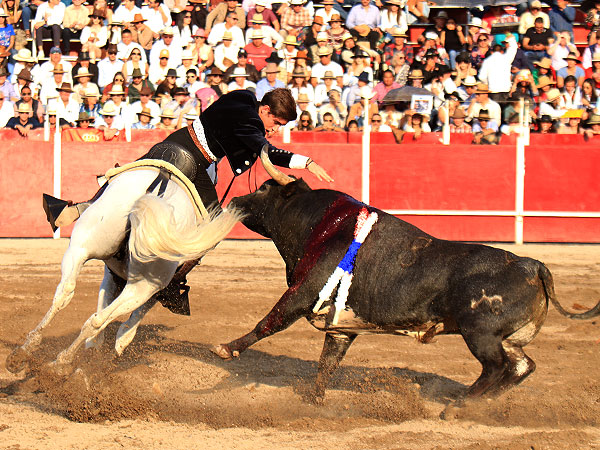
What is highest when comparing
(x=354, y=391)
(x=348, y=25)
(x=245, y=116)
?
(x=348, y=25)

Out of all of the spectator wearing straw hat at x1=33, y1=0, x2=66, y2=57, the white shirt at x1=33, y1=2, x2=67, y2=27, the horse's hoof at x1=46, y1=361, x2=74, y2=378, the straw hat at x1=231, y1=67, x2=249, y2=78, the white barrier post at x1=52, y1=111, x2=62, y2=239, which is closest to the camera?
the horse's hoof at x1=46, y1=361, x2=74, y2=378

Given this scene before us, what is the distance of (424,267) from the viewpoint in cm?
446

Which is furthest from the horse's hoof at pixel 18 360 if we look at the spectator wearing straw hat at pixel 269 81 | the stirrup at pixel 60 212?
the spectator wearing straw hat at pixel 269 81

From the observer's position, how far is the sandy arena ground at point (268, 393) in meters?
4.18

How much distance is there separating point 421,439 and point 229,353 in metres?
1.03

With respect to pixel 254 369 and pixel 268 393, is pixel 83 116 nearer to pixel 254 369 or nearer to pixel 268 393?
pixel 254 369

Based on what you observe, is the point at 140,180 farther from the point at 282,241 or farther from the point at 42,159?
the point at 42,159

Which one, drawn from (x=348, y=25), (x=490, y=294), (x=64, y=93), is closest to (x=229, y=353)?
(x=490, y=294)

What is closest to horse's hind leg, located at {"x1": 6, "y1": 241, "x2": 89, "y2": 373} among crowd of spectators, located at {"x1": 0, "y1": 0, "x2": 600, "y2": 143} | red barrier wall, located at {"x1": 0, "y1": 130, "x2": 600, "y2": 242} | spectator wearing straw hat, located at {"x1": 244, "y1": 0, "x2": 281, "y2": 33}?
red barrier wall, located at {"x1": 0, "y1": 130, "x2": 600, "y2": 242}

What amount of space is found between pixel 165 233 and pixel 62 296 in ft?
1.98

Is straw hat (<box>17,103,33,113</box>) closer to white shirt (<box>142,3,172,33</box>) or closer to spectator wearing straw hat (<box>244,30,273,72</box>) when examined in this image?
white shirt (<box>142,3,172,33</box>)

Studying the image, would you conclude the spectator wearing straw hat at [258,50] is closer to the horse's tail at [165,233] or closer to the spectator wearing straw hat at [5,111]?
the spectator wearing straw hat at [5,111]

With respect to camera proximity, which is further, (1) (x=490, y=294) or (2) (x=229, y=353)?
(2) (x=229, y=353)

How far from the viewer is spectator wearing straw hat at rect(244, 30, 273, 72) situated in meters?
12.7
